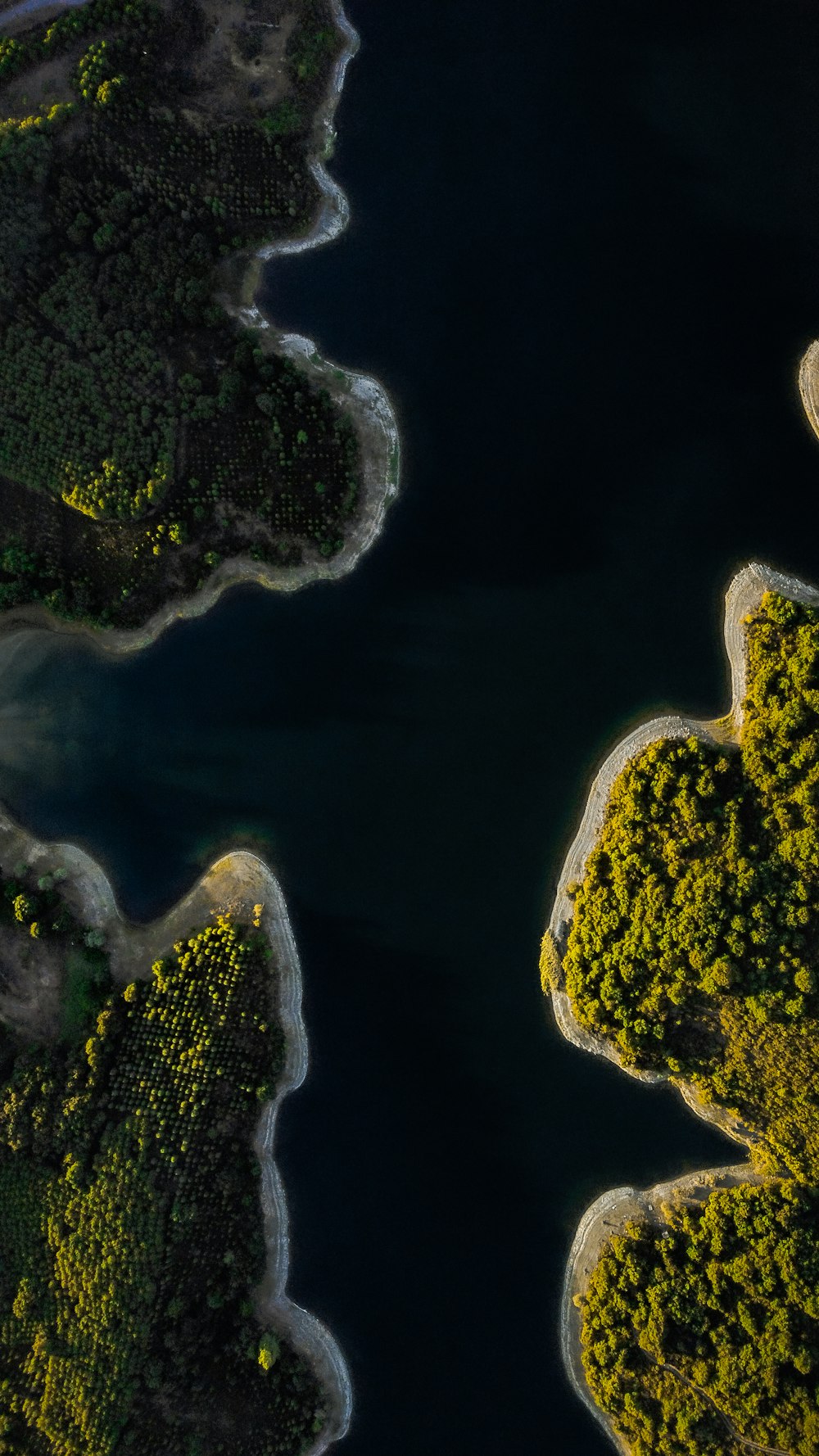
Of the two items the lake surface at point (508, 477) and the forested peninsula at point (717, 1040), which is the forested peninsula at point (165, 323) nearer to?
the lake surface at point (508, 477)

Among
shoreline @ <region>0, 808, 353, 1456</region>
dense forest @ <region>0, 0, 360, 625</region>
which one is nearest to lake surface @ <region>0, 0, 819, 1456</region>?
shoreline @ <region>0, 808, 353, 1456</region>

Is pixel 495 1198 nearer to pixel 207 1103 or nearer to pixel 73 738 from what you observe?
pixel 207 1103

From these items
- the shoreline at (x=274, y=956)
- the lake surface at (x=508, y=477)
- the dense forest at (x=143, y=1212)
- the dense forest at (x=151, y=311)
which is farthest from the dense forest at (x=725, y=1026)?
the dense forest at (x=151, y=311)

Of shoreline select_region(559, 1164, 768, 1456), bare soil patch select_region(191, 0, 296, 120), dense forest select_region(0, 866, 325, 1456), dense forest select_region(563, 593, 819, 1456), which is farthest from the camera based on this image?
bare soil patch select_region(191, 0, 296, 120)

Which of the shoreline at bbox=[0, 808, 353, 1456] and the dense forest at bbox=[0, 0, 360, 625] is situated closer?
the dense forest at bbox=[0, 0, 360, 625]

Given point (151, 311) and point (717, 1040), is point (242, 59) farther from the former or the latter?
point (717, 1040)

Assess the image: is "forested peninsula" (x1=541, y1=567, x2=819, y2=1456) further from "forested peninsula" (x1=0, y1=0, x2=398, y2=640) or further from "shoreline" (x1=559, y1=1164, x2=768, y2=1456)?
"forested peninsula" (x1=0, y1=0, x2=398, y2=640)
